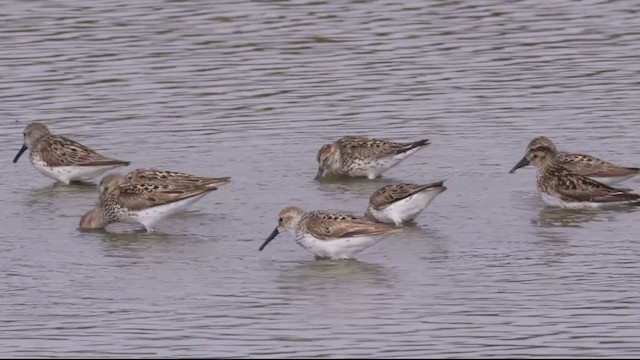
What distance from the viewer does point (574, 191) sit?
19.9m

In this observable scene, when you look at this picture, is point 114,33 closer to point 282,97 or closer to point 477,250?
point 282,97

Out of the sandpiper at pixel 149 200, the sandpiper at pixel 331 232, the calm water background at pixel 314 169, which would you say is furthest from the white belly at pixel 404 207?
the sandpiper at pixel 149 200

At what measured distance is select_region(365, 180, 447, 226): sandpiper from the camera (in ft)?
61.9

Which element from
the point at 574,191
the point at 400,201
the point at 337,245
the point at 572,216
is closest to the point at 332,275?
the point at 337,245

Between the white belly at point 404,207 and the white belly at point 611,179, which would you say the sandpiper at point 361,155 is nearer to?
the white belly at point 611,179

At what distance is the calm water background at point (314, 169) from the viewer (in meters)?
14.8

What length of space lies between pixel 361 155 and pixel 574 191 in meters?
2.94

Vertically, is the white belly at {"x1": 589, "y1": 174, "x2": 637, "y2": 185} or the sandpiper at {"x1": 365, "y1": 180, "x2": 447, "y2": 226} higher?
the sandpiper at {"x1": 365, "y1": 180, "x2": 447, "y2": 226}

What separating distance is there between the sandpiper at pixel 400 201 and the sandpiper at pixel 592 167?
2243mm

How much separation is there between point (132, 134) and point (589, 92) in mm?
6546

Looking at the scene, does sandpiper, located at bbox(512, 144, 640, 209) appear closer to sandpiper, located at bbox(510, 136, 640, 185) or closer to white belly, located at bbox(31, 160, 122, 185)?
sandpiper, located at bbox(510, 136, 640, 185)

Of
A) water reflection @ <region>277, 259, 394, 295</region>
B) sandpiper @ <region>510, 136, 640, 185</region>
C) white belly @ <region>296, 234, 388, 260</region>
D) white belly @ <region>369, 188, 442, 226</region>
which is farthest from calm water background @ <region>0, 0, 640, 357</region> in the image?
sandpiper @ <region>510, 136, 640, 185</region>

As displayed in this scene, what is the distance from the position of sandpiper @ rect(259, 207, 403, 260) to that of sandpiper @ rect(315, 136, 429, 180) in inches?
152

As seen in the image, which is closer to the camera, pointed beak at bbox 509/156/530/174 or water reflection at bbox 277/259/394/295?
water reflection at bbox 277/259/394/295
